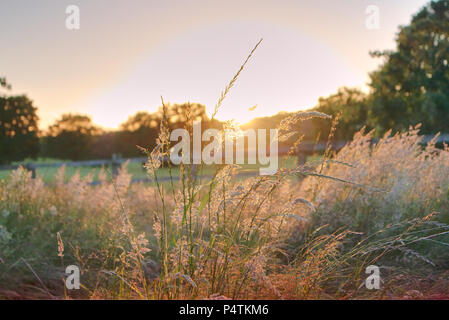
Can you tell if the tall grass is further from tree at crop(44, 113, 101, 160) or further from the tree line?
tree at crop(44, 113, 101, 160)

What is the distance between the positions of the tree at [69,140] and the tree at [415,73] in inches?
763

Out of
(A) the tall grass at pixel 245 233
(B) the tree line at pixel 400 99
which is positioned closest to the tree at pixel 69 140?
(B) the tree line at pixel 400 99

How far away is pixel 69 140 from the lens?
26.3 m

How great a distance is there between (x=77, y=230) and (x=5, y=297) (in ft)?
4.24

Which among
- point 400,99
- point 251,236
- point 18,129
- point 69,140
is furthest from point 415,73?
point 69,140

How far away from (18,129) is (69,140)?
6614 mm

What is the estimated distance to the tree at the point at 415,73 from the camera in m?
13.9

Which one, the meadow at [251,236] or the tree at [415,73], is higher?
the tree at [415,73]

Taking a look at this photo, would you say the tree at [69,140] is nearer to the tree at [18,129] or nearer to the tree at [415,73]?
the tree at [18,129]

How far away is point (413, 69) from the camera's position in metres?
14.8

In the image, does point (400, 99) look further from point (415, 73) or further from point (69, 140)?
point (69, 140)

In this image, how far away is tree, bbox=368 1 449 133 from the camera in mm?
13906
